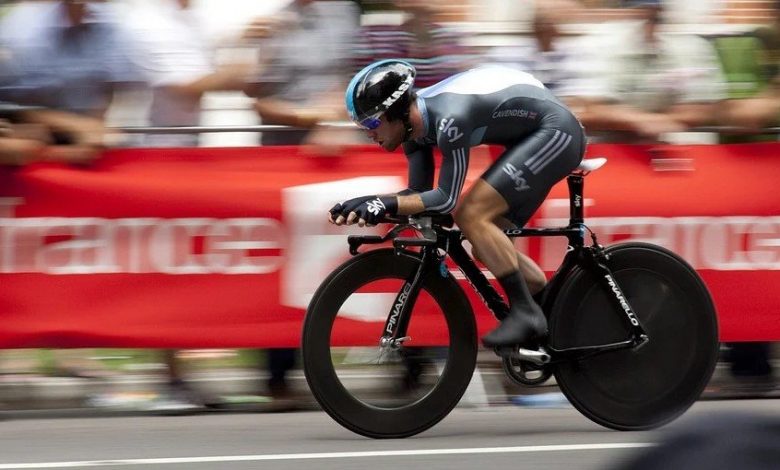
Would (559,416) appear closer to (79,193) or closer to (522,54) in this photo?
(522,54)

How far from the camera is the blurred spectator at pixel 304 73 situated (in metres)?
7.23

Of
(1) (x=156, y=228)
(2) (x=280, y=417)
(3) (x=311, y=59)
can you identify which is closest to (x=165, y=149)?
(1) (x=156, y=228)

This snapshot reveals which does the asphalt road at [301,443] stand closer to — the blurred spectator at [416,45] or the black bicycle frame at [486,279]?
the black bicycle frame at [486,279]

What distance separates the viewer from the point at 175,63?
731 cm

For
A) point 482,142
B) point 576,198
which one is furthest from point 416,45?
point 576,198

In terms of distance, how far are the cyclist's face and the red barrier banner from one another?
164 centimetres

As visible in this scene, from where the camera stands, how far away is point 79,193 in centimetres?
719

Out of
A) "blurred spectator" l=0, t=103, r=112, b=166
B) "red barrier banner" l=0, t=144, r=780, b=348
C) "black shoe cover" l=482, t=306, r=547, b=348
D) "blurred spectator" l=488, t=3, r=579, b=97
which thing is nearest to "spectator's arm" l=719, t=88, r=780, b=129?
"red barrier banner" l=0, t=144, r=780, b=348

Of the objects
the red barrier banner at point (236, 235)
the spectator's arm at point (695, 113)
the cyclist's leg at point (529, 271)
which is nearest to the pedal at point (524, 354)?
the cyclist's leg at point (529, 271)

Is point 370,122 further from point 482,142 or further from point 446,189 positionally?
point 482,142

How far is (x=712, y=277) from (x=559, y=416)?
135 centimetres

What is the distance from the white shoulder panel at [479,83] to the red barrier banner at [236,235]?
1.52m

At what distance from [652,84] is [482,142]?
6.29 ft

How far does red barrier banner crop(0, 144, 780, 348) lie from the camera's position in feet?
23.5
